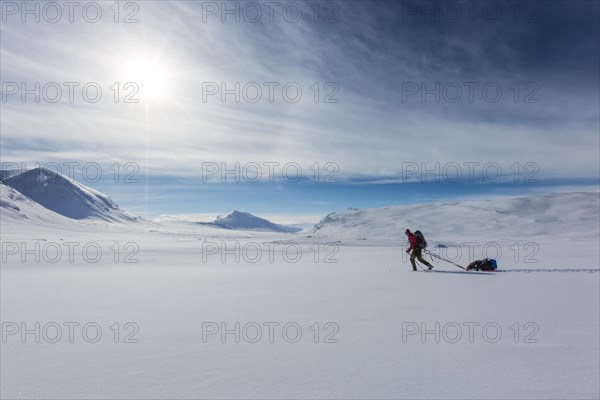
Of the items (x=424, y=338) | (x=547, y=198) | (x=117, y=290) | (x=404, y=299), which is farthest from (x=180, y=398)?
(x=547, y=198)

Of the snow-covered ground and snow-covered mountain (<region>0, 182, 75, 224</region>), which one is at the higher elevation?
snow-covered mountain (<region>0, 182, 75, 224</region>)

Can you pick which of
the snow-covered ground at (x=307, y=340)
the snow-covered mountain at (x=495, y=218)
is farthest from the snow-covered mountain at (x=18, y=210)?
the snow-covered ground at (x=307, y=340)

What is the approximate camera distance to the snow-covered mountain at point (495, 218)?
68.8 meters

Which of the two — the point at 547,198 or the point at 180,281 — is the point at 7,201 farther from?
the point at 547,198

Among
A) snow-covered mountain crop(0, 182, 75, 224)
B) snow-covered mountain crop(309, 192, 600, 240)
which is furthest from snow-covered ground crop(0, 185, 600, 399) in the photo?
snow-covered mountain crop(0, 182, 75, 224)

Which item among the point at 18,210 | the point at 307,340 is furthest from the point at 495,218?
the point at 18,210

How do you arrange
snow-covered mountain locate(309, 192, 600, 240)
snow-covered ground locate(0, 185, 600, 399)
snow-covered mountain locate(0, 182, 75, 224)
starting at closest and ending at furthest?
1. snow-covered ground locate(0, 185, 600, 399)
2. snow-covered mountain locate(309, 192, 600, 240)
3. snow-covered mountain locate(0, 182, 75, 224)

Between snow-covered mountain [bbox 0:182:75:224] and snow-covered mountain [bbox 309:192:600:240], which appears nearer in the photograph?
snow-covered mountain [bbox 309:192:600:240]

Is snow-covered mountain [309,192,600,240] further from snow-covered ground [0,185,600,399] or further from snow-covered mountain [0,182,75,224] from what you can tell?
snow-covered mountain [0,182,75,224]

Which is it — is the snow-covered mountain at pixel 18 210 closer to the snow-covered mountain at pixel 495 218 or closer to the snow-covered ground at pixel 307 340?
the snow-covered mountain at pixel 495 218

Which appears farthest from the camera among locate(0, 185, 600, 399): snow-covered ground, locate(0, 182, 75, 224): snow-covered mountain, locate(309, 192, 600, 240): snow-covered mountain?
locate(0, 182, 75, 224): snow-covered mountain

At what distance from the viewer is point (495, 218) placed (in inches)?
3231

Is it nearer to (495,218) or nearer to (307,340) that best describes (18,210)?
(495,218)

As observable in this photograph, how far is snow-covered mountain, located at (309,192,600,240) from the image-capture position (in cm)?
6881
